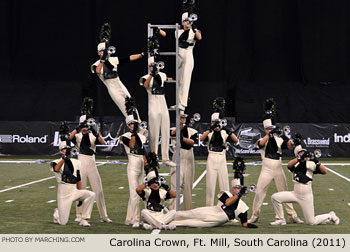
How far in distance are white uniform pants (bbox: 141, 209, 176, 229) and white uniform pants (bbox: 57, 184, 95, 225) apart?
1.19 meters

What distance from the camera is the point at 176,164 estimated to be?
10305 millimetres

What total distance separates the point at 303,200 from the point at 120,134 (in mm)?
15196

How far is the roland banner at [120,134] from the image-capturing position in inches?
965

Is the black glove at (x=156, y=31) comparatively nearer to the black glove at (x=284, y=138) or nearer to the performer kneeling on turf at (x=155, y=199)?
the performer kneeling on turf at (x=155, y=199)

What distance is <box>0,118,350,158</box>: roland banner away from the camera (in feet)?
80.4

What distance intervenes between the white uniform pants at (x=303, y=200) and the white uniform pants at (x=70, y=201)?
11.0ft

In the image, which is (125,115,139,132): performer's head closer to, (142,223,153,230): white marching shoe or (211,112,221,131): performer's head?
(211,112,221,131): performer's head

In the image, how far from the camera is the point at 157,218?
32.6 feet

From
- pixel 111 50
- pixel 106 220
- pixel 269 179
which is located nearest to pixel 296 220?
pixel 269 179

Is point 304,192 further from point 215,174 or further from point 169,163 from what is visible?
point 169,163

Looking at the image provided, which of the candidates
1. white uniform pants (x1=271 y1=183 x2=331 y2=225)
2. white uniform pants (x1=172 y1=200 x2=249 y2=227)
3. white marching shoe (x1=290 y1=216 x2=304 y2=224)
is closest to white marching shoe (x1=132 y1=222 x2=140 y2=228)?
white uniform pants (x1=172 y1=200 x2=249 y2=227)

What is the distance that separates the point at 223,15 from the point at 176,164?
60.5 ft

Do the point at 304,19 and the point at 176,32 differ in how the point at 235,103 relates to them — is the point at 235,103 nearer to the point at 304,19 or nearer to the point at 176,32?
the point at 304,19

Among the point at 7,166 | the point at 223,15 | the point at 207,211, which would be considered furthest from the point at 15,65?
the point at 207,211
